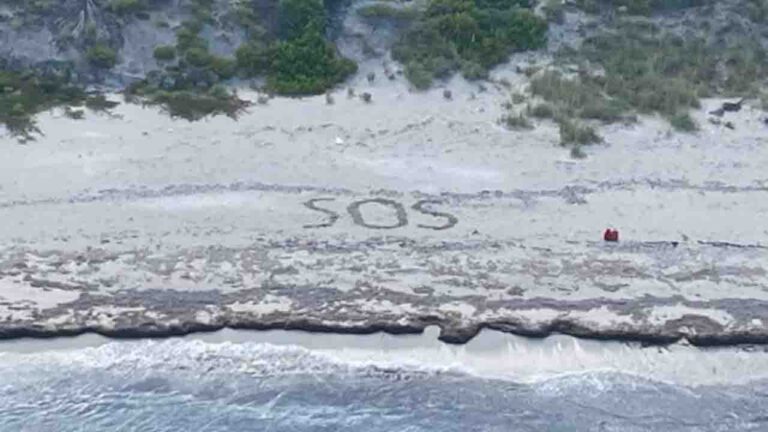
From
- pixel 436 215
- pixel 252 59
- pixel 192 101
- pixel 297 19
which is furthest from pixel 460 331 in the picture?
pixel 297 19

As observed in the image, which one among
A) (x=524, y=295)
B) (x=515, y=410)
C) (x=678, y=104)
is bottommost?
(x=515, y=410)

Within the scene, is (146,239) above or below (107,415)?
above

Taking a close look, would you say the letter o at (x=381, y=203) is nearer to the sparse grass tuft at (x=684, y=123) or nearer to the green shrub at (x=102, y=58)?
the sparse grass tuft at (x=684, y=123)

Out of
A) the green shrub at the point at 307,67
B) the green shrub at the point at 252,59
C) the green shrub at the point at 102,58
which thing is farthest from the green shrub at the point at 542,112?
the green shrub at the point at 102,58

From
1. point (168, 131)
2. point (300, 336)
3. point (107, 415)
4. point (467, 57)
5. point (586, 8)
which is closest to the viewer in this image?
point (107, 415)

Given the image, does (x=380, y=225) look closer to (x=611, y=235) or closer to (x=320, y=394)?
(x=611, y=235)

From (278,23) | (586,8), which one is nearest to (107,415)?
(278,23)

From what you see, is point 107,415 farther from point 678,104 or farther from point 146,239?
point 678,104

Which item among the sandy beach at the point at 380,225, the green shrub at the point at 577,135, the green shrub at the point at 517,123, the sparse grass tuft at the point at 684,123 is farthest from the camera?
the sparse grass tuft at the point at 684,123
